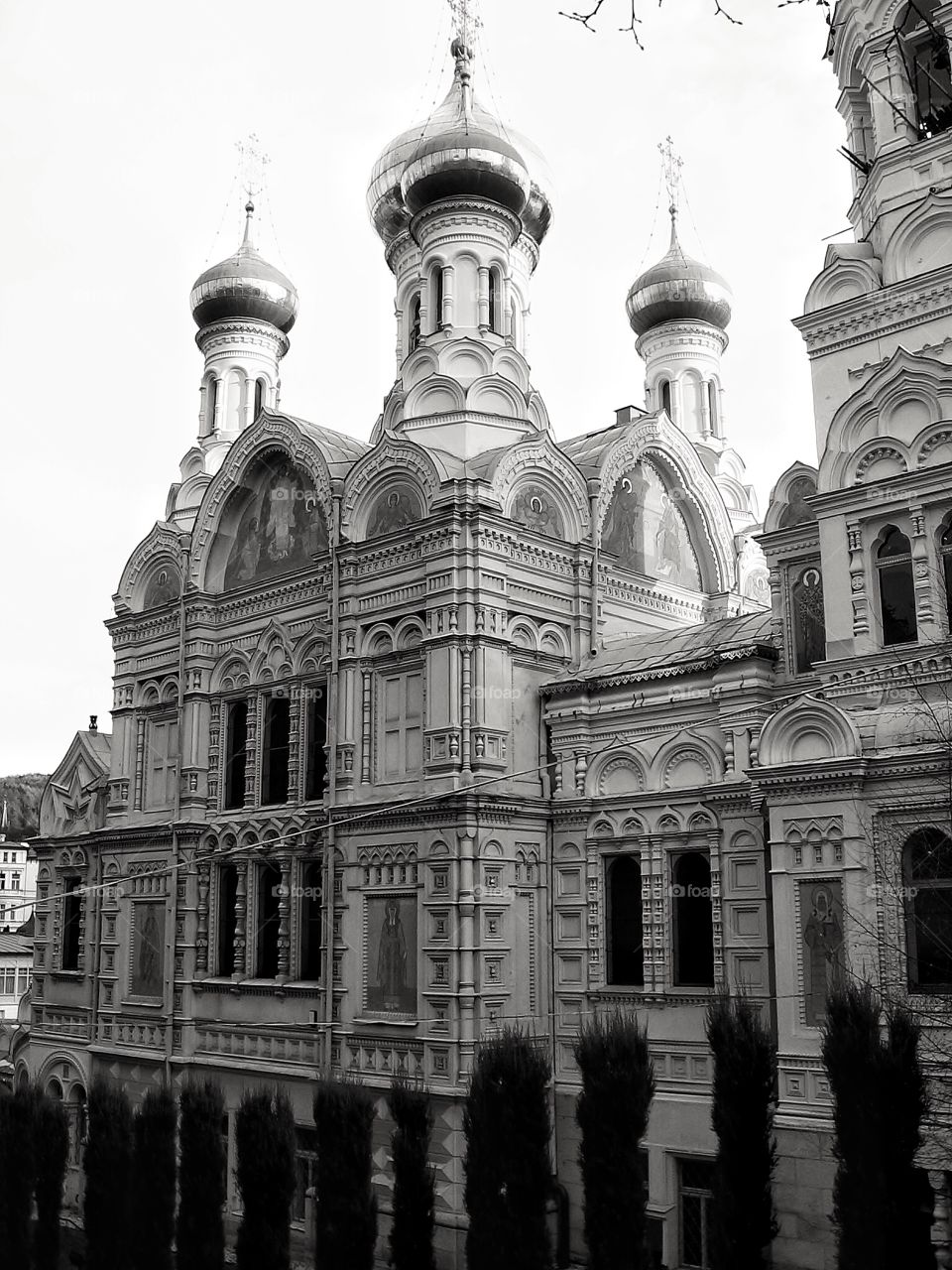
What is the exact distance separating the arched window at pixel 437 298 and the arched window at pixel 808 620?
667cm

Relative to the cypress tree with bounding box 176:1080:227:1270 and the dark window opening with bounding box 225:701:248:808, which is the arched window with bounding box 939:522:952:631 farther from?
the dark window opening with bounding box 225:701:248:808

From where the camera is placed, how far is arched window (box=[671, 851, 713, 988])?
13266mm

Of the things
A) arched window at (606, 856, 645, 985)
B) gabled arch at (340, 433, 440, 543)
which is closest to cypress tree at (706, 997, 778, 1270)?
arched window at (606, 856, 645, 985)

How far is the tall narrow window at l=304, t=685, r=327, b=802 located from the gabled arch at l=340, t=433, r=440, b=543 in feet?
6.40

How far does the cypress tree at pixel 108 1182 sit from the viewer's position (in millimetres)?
11398

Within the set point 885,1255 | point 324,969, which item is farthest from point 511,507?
point 885,1255

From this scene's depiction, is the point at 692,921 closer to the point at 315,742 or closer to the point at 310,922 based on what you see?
the point at 310,922

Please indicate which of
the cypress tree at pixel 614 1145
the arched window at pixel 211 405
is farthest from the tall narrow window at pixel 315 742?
the arched window at pixel 211 405

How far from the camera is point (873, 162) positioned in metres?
12.6

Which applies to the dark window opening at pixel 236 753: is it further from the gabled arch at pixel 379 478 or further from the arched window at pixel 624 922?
the arched window at pixel 624 922

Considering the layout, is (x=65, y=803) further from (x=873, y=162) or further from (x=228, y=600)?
(x=873, y=162)

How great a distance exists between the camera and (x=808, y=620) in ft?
43.2

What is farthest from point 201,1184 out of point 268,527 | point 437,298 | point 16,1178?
point 437,298

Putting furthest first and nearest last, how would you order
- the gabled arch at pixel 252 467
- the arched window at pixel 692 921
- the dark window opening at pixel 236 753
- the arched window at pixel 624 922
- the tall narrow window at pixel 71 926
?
the tall narrow window at pixel 71 926, the dark window opening at pixel 236 753, the gabled arch at pixel 252 467, the arched window at pixel 624 922, the arched window at pixel 692 921
